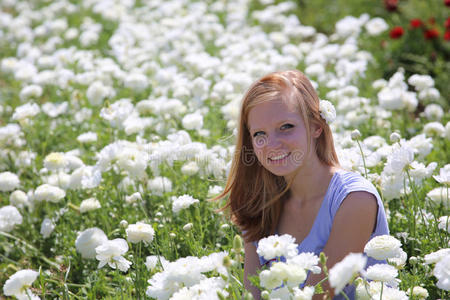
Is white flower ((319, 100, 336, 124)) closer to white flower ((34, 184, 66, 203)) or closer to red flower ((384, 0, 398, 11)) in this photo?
white flower ((34, 184, 66, 203))

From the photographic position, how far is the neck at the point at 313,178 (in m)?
2.40

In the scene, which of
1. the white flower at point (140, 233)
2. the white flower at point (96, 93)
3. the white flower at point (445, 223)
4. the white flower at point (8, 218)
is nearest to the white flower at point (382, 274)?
the white flower at point (445, 223)

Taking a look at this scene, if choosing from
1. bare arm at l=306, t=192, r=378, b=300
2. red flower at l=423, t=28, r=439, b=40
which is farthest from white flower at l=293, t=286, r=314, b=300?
red flower at l=423, t=28, r=439, b=40

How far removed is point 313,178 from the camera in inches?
95.3

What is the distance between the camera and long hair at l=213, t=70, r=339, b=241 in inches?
92.7

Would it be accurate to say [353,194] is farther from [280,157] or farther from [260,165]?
[260,165]

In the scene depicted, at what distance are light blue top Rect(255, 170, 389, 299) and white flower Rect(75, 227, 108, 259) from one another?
112cm

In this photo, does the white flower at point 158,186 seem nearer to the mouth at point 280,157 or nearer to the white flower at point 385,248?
the mouth at point 280,157

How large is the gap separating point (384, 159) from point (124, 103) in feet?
6.85

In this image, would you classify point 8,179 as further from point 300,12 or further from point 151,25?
point 300,12

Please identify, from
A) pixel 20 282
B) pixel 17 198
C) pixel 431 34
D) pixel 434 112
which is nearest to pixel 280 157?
pixel 20 282

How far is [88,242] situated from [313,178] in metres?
1.23

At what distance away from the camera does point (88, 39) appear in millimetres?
6613

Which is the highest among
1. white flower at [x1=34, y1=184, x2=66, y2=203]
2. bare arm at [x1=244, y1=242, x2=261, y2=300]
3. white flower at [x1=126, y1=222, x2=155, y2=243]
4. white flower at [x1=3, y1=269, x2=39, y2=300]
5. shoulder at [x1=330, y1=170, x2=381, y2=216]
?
shoulder at [x1=330, y1=170, x2=381, y2=216]
